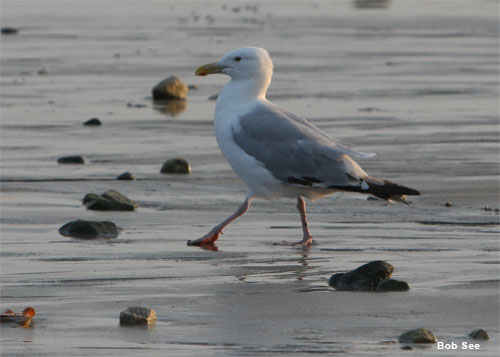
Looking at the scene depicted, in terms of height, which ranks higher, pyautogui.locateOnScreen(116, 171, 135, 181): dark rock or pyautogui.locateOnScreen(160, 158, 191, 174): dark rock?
pyautogui.locateOnScreen(160, 158, 191, 174): dark rock

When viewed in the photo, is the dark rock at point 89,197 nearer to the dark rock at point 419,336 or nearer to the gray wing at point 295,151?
the gray wing at point 295,151

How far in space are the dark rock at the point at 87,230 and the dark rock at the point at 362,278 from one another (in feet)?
6.66

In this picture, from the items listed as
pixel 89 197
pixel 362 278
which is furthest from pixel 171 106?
pixel 362 278

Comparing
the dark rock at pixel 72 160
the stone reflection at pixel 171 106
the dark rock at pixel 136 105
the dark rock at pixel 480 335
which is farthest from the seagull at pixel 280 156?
the dark rock at pixel 136 105

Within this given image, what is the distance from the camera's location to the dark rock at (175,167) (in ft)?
34.1

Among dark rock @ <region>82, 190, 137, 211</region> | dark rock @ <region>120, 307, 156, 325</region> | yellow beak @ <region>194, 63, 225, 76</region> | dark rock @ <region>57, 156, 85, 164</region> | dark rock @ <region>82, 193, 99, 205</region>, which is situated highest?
yellow beak @ <region>194, 63, 225, 76</region>

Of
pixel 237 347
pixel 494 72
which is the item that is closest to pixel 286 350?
pixel 237 347

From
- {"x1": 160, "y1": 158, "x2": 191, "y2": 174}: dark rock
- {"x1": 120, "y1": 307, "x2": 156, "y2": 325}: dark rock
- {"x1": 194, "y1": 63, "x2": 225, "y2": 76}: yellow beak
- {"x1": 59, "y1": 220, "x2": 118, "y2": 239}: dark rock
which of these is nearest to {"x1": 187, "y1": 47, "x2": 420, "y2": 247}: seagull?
{"x1": 194, "y1": 63, "x2": 225, "y2": 76}: yellow beak

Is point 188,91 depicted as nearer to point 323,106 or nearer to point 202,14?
point 323,106

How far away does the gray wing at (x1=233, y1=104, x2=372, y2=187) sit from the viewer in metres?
7.95

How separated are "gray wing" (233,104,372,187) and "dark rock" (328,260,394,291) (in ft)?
4.83

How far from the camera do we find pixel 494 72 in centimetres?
1861

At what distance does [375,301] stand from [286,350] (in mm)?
1082

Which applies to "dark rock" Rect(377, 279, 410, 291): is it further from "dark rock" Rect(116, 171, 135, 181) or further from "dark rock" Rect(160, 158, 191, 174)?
"dark rock" Rect(160, 158, 191, 174)
